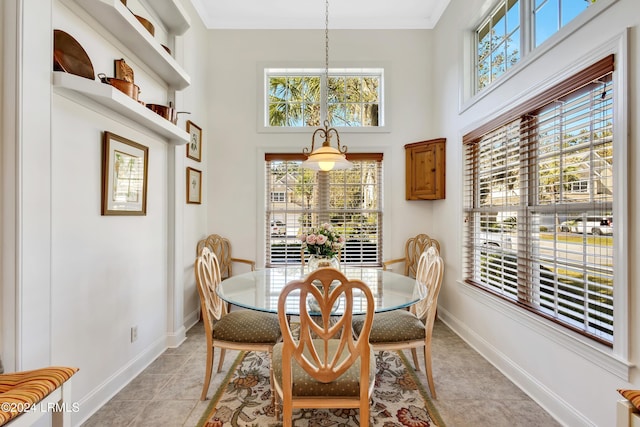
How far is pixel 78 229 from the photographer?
1.74 metres

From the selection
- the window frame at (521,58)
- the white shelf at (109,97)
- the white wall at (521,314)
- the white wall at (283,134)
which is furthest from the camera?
the white wall at (283,134)

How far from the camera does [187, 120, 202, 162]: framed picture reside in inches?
123

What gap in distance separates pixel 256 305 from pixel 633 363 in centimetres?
194

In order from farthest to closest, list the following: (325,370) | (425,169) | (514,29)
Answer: (425,169) < (514,29) < (325,370)

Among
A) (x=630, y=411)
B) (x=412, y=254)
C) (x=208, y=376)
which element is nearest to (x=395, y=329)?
(x=630, y=411)

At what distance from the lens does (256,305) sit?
1.79m

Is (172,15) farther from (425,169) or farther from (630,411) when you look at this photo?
(630,411)

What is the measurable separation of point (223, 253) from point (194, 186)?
0.91 m

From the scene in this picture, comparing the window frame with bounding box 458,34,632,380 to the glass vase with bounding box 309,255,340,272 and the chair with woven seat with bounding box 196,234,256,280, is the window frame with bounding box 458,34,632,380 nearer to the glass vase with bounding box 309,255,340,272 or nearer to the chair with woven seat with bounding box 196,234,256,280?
the glass vase with bounding box 309,255,340,272

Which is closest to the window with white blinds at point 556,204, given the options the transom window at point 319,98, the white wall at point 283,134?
the white wall at point 283,134

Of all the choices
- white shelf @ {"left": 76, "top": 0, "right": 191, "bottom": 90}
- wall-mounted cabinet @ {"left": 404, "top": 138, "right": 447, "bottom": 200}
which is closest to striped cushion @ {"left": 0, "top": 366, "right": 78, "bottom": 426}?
white shelf @ {"left": 76, "top": 0, "right": 191, "bottom": 90}

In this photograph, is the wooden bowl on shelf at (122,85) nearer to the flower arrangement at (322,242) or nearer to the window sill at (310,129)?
the flower arrangement at (322,242)

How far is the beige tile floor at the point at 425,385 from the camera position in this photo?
177 centimetres

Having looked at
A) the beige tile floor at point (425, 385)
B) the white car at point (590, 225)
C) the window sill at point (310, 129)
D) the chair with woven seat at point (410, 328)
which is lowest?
the beige tile floor at point (425, 385)
